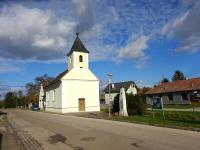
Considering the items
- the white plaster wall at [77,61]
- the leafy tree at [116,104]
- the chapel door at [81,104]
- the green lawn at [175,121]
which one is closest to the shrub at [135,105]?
the leafy tree at [116,104]

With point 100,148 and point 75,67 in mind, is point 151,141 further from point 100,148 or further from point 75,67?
point 75,67

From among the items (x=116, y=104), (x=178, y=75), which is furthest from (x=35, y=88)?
(x=116, y=104)

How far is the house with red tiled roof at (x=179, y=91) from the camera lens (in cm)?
4841

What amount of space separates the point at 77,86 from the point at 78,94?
1312 millimetres

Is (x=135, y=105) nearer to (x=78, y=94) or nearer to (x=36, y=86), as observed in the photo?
(x=78, y=94)

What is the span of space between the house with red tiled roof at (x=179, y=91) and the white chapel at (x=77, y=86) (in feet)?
56.1

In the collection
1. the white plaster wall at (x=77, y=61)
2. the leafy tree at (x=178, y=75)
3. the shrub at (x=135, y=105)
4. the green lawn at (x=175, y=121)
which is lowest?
the green lawn at (x=175, y=121)

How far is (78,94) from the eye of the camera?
1666 inches

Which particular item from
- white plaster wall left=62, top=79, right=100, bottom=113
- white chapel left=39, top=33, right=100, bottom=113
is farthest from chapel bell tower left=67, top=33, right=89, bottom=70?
white plaster wall left=62, top=79, right=100, bottom=113

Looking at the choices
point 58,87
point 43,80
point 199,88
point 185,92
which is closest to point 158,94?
point 185,92

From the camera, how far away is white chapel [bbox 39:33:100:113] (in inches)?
1622

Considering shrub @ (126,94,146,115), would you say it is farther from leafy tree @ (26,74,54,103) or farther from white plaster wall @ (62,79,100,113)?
leafy tree @ (26,74,54,103)

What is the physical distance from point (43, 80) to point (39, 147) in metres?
95.3

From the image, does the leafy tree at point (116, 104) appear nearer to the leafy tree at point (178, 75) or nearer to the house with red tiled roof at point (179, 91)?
the house with red tiled roof at point (179, 91)
